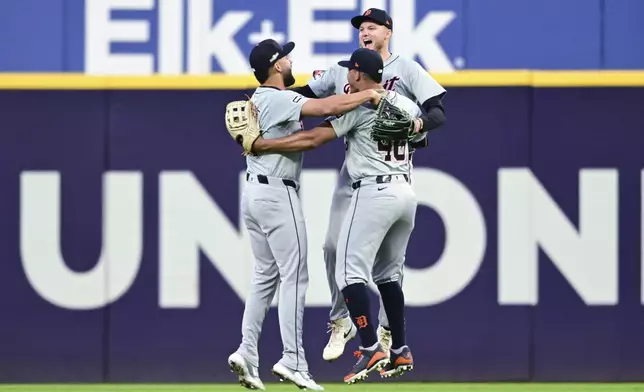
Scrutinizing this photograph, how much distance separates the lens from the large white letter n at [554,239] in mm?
8523

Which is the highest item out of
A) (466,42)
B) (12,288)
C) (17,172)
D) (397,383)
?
(466,42)

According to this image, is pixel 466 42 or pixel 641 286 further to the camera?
pixel 466 42

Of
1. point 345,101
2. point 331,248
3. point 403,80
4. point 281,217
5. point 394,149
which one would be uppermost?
point 403,80

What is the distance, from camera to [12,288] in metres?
8.55

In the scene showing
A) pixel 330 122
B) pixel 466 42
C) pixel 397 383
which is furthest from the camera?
pixel 466 42

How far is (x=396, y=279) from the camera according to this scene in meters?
7.23

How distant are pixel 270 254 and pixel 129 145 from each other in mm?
1553

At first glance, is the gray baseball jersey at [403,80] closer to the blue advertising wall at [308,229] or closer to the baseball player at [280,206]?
the baseball player at [280,206]

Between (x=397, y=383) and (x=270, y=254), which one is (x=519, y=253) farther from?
(x=270, y=254)

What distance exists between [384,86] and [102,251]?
7.39 feet

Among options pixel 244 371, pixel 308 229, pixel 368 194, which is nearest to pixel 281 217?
pixel 368 194

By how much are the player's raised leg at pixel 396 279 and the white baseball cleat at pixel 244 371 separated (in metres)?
0.70

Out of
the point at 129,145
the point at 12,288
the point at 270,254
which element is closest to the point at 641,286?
the point at 270,254

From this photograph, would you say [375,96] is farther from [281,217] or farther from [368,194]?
[281,217]
